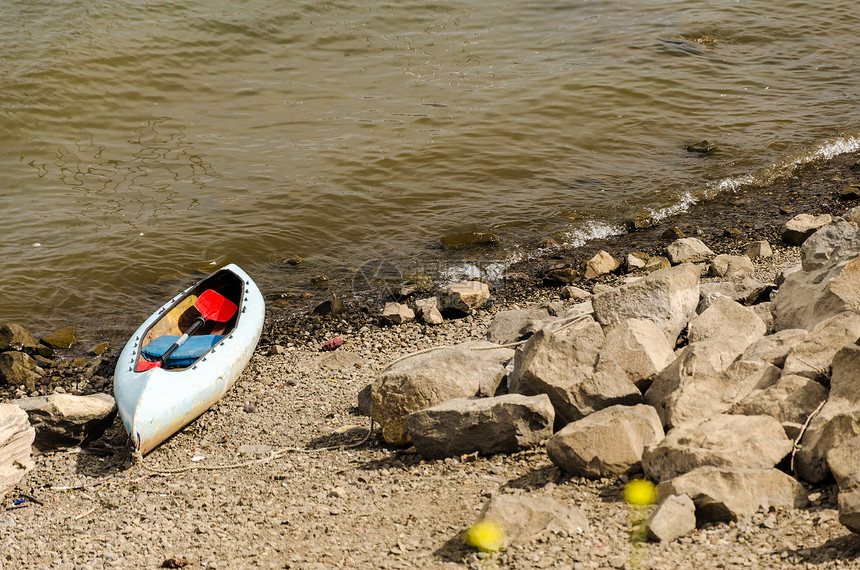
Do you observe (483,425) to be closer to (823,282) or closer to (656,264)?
(823,282)

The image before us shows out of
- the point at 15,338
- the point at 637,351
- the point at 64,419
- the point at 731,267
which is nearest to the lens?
the point at 637,351

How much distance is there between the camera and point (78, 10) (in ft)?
61.0

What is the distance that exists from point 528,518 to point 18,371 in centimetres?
643

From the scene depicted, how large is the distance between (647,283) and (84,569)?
185 inches

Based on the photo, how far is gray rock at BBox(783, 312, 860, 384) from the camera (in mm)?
4766

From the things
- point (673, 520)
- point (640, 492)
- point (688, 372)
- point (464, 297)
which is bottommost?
point (464, 297)

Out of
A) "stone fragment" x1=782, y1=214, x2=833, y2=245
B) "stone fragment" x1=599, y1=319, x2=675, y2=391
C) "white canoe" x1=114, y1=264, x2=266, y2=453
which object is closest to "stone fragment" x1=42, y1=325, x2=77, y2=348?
"white canoe" x1=114, y1=264, x2=266, y2=453

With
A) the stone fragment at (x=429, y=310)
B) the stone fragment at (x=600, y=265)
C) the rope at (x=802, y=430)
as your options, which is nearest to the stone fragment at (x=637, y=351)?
the rope at (x=802, y=430)

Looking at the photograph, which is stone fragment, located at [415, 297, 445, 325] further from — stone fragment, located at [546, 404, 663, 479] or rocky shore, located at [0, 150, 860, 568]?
stone fragment, located at [546, 404, 663, 479]

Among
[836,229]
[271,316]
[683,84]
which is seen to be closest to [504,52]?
[683,84]

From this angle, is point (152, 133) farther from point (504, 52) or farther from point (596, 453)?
point (596, 453)

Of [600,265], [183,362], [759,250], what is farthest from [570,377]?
[759,250]

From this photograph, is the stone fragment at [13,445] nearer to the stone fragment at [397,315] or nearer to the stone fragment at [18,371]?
the stone fragment at [18,371]

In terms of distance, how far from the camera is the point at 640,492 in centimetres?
443
